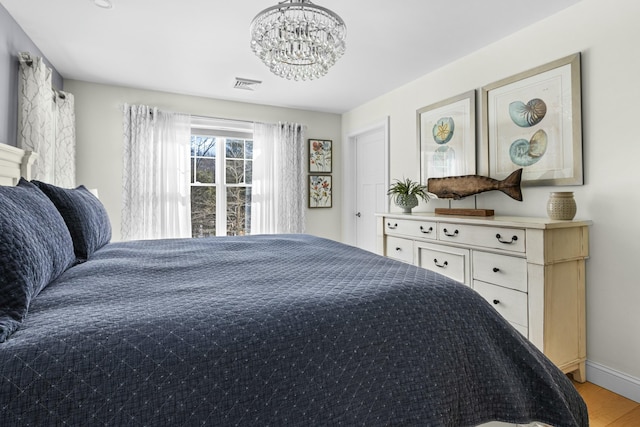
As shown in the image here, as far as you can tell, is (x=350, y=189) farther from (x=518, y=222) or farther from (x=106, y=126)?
(x=106, y=126)

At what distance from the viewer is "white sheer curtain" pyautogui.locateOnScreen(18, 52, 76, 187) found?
8.41 ft

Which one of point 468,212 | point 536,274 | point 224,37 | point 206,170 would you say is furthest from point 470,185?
point 206,170

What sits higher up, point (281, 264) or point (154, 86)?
point (154, 86)

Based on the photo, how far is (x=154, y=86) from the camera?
3775mm

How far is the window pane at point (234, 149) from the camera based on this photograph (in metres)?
4.41

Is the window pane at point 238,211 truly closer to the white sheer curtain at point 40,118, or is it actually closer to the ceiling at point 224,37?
the ceiling at point 224,37

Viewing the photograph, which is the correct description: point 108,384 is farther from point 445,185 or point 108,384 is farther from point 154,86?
point 154,86

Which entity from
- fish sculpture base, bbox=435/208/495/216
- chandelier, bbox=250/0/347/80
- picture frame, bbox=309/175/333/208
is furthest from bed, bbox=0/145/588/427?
picture frame, bbox=309/175/333/208

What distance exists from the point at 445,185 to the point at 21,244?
290cm

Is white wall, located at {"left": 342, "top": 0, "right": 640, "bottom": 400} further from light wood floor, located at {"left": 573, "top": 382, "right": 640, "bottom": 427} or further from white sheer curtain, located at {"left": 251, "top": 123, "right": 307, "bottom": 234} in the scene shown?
white sheer curtain, located at {"left": 251, "top": 123, "right": 307, "bottom": 234}

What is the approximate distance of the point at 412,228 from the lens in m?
2.93

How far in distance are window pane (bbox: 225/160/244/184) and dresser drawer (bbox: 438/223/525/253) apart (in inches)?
109

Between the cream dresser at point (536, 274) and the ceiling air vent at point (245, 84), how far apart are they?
2555mm

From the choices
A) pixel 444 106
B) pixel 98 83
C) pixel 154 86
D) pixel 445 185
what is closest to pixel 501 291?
pixel 445 185
